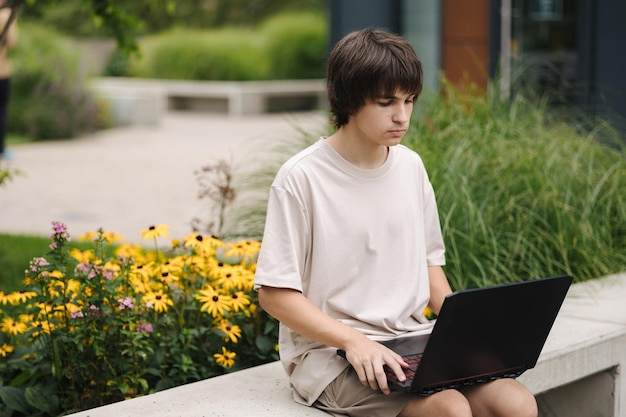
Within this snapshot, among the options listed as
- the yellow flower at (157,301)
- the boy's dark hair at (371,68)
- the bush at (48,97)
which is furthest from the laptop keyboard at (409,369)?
the bush at (48,97)

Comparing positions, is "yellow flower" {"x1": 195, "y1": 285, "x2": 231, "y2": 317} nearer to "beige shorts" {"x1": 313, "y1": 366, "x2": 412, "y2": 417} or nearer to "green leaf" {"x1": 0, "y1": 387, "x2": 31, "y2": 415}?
"green leaf" {"x1": 0, "y1": 387, "x2": 31, "y2": 415}

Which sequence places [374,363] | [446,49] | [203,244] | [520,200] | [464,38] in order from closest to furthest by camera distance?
[374,363], [203,244], [520,200], [464,38], [446,49]

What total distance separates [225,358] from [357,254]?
94 centimetres

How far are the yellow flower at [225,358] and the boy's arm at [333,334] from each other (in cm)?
76

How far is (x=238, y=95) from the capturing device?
18062 millimetres

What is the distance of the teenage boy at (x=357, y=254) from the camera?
2443 mm

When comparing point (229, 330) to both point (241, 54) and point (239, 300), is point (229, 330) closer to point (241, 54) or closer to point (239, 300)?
point (239, 300)

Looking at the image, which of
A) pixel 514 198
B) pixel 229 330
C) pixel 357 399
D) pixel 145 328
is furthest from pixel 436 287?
pixel 514 198

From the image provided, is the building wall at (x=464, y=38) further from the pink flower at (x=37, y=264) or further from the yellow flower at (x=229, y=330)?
the pink flower at (x=37, y=264)

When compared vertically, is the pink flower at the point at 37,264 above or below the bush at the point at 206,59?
above

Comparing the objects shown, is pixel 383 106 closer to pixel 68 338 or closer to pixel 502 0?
pixel 68 338

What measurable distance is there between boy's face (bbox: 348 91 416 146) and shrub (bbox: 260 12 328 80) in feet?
62.2

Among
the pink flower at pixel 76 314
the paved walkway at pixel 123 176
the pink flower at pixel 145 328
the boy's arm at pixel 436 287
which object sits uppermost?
the boy's arm at pixel 436 287

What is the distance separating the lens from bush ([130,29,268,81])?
67.3 feet
